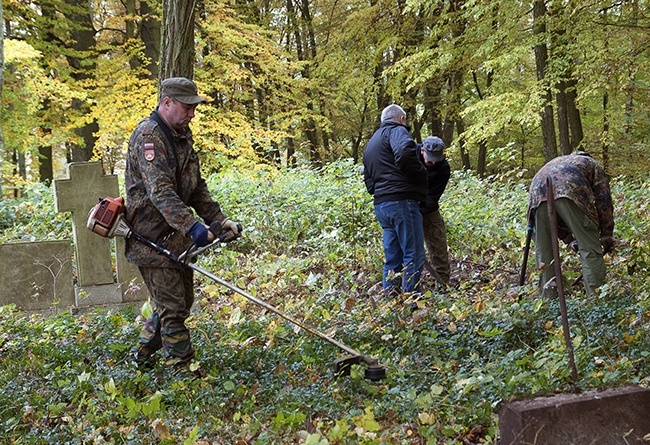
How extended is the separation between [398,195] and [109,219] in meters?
3.04

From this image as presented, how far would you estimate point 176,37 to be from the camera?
22.5 feet

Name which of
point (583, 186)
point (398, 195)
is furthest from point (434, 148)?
point (583, 186)

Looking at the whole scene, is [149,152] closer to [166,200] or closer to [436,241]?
[166,200]

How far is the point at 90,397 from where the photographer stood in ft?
14.6

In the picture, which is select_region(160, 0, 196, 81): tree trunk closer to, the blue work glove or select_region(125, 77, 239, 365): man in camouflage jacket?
select_region(125, 77, 239, 365): man in camouflage jacket

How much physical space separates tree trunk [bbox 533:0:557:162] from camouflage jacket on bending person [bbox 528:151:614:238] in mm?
7050

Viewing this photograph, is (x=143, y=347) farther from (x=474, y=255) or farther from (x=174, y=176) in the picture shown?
(x=474, y=255)

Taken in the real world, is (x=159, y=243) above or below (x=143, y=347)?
above

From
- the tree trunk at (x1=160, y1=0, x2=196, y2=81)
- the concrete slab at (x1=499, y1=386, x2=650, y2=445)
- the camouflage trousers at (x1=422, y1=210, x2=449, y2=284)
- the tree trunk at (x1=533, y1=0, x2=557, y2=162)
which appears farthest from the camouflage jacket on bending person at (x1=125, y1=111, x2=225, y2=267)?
the tree trunk at (x1=533, y1=0, x2=557, y2=162)

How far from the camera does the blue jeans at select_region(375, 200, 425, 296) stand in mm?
6547

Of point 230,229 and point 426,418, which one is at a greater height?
point 230,229

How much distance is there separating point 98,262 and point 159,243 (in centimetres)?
304

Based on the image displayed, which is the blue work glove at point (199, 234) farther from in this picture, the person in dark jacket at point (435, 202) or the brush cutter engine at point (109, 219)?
the person in dark jacket at point (435, 202)

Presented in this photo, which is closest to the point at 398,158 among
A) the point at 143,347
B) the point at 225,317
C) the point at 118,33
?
the point at 225,317
